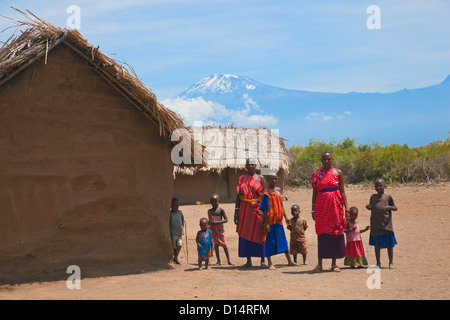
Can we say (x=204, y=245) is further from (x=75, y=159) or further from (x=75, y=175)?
(x=75, y=159)

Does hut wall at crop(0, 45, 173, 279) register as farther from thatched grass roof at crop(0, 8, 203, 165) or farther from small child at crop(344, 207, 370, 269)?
small child at crop(344, 207, 370, 269)

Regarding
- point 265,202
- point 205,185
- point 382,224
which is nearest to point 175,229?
point 265,202

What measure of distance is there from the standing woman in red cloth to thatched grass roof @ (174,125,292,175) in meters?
12.8

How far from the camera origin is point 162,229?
8203mm

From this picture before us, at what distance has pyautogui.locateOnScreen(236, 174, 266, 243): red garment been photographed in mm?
8414

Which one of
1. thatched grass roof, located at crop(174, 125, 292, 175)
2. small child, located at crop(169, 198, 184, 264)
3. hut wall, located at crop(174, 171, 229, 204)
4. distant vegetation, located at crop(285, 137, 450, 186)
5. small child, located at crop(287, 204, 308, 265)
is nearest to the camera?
small child, located at crop(287, 204, 308, 265)

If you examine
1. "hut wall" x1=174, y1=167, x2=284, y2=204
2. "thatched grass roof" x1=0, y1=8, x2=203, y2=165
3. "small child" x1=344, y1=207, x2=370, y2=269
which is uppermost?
"thatched grass roof" x1=0, y1=8, x2=203, y2=165

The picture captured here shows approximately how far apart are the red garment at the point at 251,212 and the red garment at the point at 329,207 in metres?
1.05

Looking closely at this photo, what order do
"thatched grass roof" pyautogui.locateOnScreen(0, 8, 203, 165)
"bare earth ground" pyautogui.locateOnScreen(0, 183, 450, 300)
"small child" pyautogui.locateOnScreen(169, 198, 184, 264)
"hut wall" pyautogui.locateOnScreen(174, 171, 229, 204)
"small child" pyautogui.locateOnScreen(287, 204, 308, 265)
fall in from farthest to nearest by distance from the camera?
"hut wall" pyautogui.locateOnScreen(174, 171, 229, 204), "small child" pyautogui.locateOnScreen(169, 198, 184, 264), "small child" pyautogui.locateOnScreen(287, 204, 308, 265), "thatched grass roof" pyautogui.locateOnScreen(0, 8, 203, 165), "bare earth ground" pyautogui.locateOnScreen(0, 183, 450, 300)

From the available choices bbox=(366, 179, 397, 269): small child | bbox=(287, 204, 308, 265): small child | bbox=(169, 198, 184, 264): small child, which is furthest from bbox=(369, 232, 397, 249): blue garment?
bbox=(169, 198, 184, 264): small child

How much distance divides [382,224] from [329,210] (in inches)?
36.9
